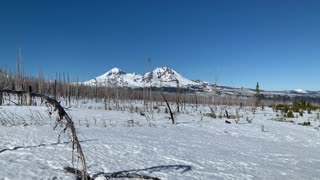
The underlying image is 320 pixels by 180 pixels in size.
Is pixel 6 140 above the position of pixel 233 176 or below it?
above

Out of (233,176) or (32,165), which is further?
(233,176)

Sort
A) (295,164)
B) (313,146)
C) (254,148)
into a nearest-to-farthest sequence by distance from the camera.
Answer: (295,164), (254,148), (313,146)

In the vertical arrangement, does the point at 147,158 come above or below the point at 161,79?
below

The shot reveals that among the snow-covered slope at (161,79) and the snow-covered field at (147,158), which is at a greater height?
the snow-covered slope at (161,79)

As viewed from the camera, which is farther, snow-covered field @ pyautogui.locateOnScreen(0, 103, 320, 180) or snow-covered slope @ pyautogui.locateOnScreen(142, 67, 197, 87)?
snow-covered slope @ pyautogui.locateOnScreen(142, 67, 197, 87)

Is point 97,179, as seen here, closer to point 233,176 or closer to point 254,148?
point 233,176

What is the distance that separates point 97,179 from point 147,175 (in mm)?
764

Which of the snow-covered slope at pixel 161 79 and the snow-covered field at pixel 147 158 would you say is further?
the snow-covered slope at pixel 161 79

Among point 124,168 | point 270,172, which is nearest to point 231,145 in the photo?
point 270,172

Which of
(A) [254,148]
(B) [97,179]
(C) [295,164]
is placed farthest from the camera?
(A) [254,148]

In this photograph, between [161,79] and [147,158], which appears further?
[161,79]

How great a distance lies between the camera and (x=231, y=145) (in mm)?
8312

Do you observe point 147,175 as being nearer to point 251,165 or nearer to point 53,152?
point 53,152

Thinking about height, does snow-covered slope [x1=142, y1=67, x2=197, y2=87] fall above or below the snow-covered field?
above
